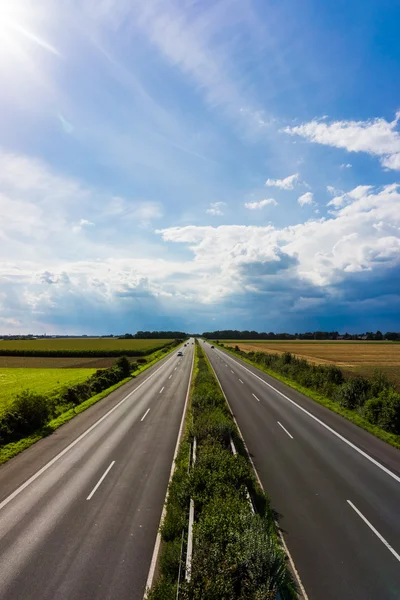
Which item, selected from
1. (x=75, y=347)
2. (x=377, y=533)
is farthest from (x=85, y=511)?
(x=75, y=347)

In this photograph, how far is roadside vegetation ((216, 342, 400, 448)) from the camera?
20.9m

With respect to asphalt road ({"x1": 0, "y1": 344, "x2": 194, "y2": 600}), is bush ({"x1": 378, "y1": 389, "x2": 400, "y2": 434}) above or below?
above

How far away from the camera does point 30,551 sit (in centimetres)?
969

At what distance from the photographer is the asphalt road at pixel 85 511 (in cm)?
852

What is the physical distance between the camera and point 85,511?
11.8m

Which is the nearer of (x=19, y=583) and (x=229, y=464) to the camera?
(x=19, y=583)

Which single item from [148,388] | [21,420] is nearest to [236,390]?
[148,388]

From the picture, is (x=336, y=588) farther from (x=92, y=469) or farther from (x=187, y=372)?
(x=187, y=372)

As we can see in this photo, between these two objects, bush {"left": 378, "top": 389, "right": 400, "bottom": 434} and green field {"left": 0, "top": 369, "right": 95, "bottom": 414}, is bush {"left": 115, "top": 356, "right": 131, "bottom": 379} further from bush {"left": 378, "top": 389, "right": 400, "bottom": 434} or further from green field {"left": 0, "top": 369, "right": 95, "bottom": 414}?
bush {"left": 378, "top": 389, "right": 400, "bottom": 434}

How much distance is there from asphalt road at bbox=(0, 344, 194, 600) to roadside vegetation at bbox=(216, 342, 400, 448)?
1413 centimetres

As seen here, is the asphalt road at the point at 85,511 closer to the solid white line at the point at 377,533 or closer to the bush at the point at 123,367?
the solid white line at the point at 377,533

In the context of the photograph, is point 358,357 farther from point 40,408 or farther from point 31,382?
point 40,408

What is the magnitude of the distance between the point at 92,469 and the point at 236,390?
21.5 meters

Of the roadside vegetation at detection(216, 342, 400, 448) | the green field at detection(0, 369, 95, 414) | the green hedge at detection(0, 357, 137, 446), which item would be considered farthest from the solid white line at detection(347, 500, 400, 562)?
the green field at detection(0, 369, 95, 414)
